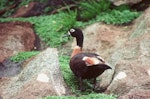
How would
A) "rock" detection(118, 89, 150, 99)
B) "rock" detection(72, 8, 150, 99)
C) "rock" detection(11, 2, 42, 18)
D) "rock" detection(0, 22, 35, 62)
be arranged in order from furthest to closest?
1. "rock" detection(11, 2, 42, 18)
2. "rock" detection(0, 22, 35, 62)
3. "rock" detection(72, 8, 150, 99)
4. "rock" detection(118, 89, 150, 99)

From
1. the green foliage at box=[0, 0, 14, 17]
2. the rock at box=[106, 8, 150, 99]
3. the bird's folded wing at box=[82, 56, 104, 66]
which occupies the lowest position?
the green foliage at box=[0, 0, 14, 17]

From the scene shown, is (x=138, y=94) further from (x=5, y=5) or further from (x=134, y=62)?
(x=5, y=5)

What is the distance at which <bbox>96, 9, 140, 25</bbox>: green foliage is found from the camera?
12.3 m

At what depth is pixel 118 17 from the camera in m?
12.4

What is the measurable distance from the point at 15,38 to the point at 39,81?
433cm

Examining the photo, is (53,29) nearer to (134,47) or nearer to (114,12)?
(114,12)

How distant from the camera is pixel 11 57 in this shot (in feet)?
36.4

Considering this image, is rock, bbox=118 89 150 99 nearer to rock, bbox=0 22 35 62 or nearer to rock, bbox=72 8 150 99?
rock, bbox=72 8 150 99

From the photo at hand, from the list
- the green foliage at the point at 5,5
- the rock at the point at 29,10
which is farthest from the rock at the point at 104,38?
the green foliage at the point at 5,5

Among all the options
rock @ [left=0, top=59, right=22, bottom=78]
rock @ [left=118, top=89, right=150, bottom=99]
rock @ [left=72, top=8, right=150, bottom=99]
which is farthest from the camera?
rock @ [left=0, top=59, right=22, bottom=78]

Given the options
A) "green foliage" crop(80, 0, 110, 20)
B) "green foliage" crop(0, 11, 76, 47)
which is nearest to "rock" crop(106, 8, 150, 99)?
"green foliage" crop(80, 0, 110, 20)

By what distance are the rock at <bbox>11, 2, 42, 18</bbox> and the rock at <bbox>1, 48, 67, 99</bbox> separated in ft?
17.7

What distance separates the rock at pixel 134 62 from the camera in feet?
26.0

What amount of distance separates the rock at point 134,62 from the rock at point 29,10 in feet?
13.4
